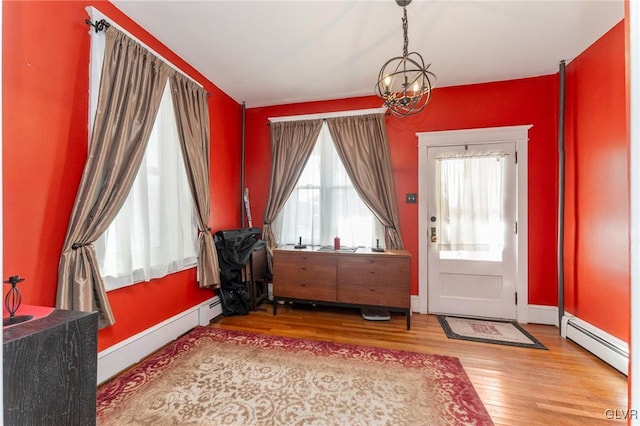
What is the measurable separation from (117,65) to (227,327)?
2.52m

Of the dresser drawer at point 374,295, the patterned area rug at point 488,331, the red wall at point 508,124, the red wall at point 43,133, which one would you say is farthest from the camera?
the red wall at point 508,124

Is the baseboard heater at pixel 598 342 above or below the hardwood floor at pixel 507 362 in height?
above

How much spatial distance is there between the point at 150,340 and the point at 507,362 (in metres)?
3.01

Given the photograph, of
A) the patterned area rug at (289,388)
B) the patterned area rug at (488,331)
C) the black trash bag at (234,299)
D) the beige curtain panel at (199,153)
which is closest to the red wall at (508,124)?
the patterned area rug at (488,331)

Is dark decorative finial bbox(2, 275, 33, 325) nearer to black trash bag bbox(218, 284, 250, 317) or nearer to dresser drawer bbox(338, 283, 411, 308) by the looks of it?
black trash bag bbox(218, 284, 250, 317)

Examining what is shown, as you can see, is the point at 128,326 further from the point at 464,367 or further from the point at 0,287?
the point at 464,367

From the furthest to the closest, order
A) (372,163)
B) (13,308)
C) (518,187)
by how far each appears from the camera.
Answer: (372,163)
(518,187)
(13,308)

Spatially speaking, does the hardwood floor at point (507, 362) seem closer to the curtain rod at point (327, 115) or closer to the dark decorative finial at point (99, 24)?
the curtain rod at point (327, 115)

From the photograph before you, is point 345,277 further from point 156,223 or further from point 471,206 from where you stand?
point 156,223

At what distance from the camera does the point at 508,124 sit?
307 centimetres

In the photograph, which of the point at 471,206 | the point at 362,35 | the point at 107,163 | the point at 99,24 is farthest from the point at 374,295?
the point at 99,24

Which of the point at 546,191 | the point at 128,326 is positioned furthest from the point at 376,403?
the point at 546,191

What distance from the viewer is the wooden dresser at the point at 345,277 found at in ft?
9.38

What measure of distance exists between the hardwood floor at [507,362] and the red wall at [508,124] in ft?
2.28
